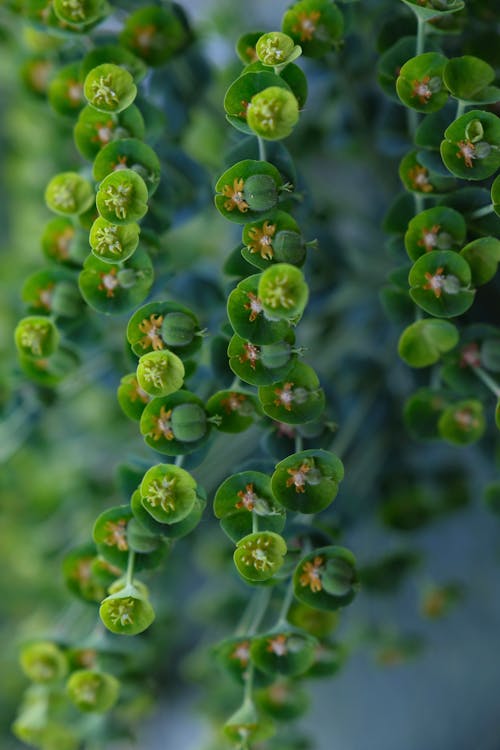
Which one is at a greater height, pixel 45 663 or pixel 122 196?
pixel 122 196

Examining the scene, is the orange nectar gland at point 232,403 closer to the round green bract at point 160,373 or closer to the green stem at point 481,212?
the round green bract at point 160,373

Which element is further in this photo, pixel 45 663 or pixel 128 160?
pixel 45 663

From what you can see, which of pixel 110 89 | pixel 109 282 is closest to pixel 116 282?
pixel 109 282

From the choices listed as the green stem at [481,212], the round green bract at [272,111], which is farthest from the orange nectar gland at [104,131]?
the green stem at [481,212]

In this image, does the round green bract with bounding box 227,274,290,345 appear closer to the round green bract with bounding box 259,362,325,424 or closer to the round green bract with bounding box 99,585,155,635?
the round green bract with bounding box 259,362,325,424

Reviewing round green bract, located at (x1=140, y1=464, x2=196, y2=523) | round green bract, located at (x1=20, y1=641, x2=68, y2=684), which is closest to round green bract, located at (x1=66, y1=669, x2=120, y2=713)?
round green bract, located at (x1=20, y1=641, x2=68, y2=684)

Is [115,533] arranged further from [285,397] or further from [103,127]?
[103,127]
